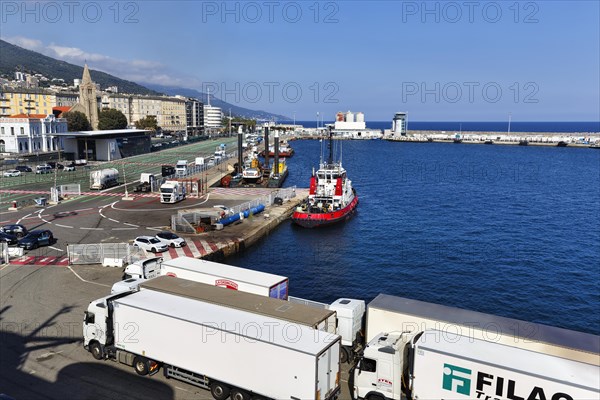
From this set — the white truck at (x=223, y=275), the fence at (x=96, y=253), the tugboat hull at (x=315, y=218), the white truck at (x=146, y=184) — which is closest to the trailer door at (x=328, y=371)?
the white truck at (x=223, y=275)

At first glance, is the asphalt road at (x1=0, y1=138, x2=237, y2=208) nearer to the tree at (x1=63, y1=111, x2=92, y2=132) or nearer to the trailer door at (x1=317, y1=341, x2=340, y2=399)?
the tree at (x1=63, y1=111, x2=92, y2=132)

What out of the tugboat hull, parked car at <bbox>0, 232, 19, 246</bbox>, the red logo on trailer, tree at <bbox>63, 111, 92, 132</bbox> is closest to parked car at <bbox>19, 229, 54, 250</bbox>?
parked car at <bbox>0, 232, 19, 246</bbox>

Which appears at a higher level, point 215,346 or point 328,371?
point 215,346

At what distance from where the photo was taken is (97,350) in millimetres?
18359

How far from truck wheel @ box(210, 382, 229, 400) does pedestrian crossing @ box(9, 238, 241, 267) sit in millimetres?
18362

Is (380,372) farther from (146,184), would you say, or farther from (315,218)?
(146,184)

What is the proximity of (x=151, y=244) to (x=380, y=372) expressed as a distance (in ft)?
77.3

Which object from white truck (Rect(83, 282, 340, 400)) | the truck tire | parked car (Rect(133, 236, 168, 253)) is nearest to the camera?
white truck (Rect(83, 282, 340, 400))

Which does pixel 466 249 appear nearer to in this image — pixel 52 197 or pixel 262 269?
pixel 262 269

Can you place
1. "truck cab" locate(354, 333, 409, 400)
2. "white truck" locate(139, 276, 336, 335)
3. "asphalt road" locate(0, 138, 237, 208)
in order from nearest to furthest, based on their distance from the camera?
"truck cab" locate(354, 333, 409, 400), "white truck" locate(139, 276, 336, 335), "asphalt road" locate(0, 138, 237, 208)

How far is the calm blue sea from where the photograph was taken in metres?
33.8

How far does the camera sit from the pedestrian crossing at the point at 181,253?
31.5 meters

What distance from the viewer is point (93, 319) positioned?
60.5 ft

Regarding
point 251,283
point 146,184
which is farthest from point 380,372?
point 146,184
